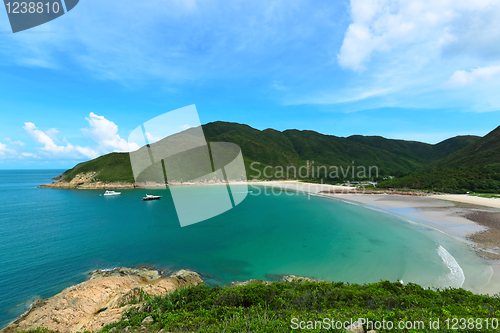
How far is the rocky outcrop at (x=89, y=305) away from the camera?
8273 millimetres

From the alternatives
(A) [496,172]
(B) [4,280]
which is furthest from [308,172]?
(B) [4,280]

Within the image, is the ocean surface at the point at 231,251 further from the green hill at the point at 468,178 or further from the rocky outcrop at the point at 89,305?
the green hill at the point at 468,178

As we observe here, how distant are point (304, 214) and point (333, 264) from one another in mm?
19012

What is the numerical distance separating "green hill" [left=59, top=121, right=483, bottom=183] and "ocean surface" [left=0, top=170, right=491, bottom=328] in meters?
69.4

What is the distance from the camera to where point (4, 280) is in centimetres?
1295

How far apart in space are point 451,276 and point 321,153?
149947mm

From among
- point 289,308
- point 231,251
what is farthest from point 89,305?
point 231,251

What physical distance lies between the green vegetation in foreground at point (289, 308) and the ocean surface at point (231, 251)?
19.9ft

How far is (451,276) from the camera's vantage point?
12547mm

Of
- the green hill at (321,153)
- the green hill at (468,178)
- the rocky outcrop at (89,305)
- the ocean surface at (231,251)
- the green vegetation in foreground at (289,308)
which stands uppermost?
the green hill at (321,153)

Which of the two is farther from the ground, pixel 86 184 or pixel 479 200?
pixel 86 184

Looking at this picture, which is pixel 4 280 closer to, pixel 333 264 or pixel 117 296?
pixel 117 296

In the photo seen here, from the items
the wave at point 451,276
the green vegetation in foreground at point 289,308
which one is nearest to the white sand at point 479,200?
Answer: the wave at point 451,276

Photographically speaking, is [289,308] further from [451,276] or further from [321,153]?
[321,153]
